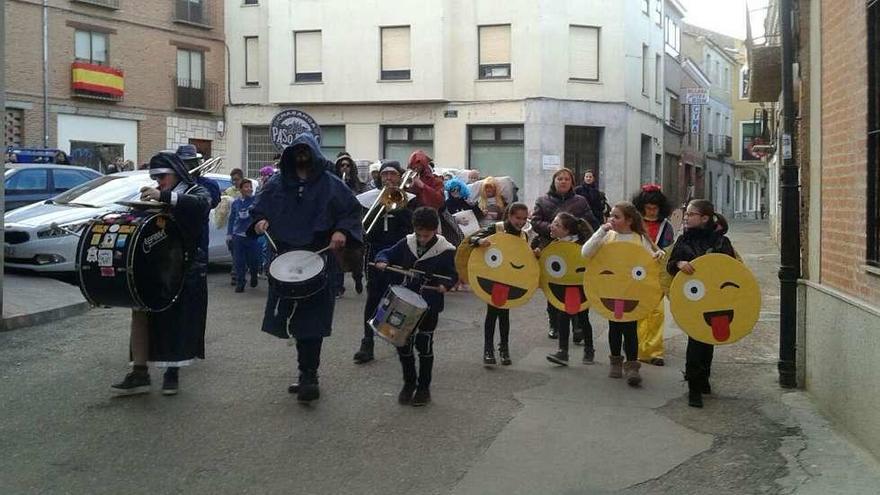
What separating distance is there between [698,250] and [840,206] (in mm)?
1063

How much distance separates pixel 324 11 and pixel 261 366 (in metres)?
25.5

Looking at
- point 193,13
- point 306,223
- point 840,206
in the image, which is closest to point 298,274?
point 306,223

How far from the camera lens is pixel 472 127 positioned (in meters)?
31.2

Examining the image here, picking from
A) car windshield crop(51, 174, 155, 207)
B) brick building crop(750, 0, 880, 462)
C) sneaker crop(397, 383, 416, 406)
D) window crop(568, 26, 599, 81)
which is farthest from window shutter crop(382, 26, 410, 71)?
sneaker crop(397, 383, 416, 406)

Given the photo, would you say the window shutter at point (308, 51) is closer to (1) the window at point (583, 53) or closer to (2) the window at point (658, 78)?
(1) the window at point (583, 53)

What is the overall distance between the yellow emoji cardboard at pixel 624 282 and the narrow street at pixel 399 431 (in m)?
0.65

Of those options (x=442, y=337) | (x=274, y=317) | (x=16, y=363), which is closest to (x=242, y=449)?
(x=274, y=317)

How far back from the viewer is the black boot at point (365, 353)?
8.12 metres

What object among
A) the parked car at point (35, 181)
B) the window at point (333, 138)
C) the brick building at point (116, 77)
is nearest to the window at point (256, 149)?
the brick building at point (116, 77)

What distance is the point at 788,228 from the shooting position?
765 centimetres

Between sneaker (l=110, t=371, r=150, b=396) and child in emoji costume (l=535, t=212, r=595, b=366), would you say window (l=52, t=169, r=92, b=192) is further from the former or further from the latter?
child in emoji costume (l=535, t=212, r=595, b=366)

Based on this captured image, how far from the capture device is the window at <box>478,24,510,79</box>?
30328mm

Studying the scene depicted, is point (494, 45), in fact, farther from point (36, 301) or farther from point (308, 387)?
point (308, 387)

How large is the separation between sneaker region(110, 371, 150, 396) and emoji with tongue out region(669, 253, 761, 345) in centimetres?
400
